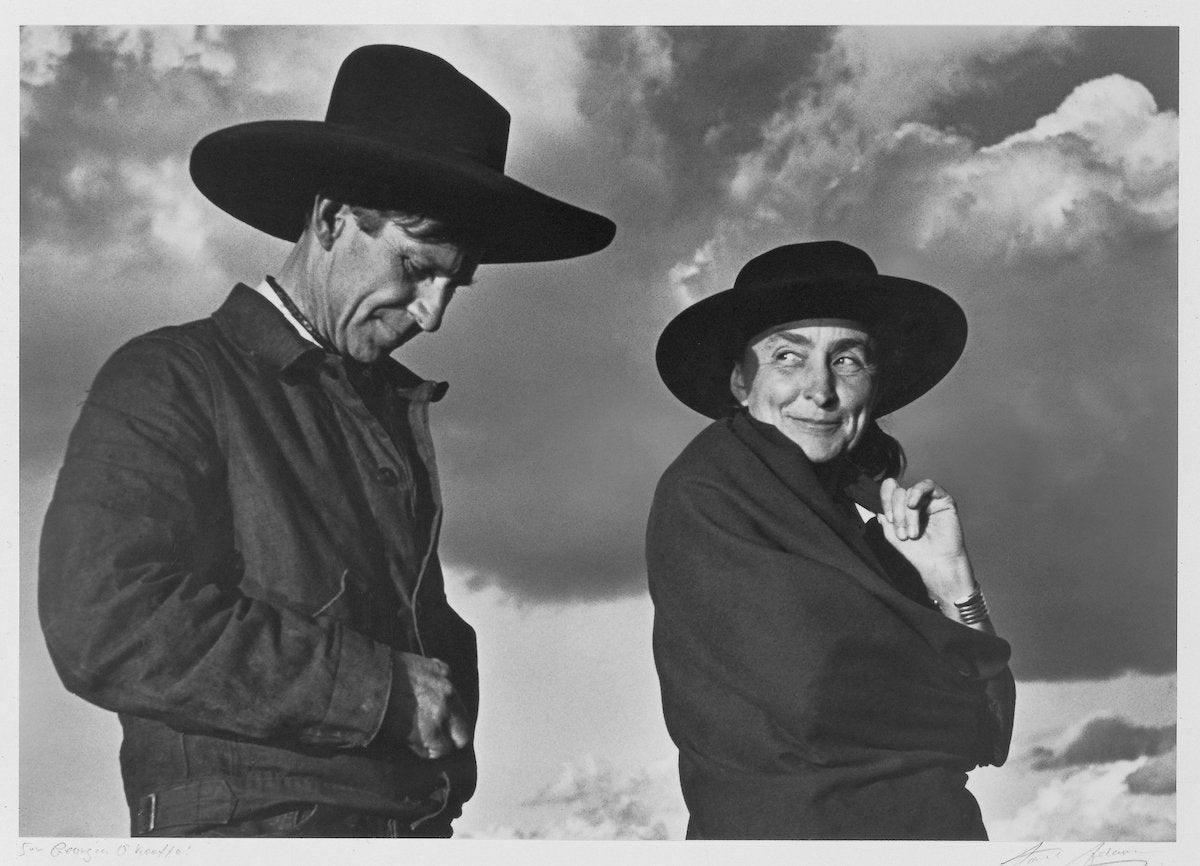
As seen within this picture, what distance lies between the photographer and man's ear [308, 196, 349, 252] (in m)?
4.12

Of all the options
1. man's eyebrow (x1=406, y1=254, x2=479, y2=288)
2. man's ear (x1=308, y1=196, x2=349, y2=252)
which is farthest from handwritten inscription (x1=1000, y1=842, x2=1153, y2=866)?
man's ear (x1=308, y1=196, x2=349, y2=252)

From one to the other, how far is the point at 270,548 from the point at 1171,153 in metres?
2.61

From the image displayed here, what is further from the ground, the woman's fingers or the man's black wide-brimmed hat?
the man's black wide-brimmed hat

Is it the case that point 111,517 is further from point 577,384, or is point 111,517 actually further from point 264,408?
point 577,384

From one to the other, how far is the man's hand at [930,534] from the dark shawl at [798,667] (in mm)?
76

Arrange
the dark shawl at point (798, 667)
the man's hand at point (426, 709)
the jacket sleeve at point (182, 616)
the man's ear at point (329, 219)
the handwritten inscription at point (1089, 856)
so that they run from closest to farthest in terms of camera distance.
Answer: the jacket sleeve at point (182, 616) → the man's hand at point (426, 709) → the dark shawl at point (798, 667) → the man's ear at point (329, 219) → the handwritten inscription at point (1089, 856)

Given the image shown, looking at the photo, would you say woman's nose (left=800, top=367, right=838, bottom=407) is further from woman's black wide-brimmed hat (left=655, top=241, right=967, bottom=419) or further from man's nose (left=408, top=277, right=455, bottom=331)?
man's nose (left=408, top=277, right=455, bottom=331)

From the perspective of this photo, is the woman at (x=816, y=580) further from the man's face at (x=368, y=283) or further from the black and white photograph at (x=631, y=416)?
the man's face at (x=368, y=283)

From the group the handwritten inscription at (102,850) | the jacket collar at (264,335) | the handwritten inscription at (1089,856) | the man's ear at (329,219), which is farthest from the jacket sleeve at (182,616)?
the handwritten inscription at (1089,856)

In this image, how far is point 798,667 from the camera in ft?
13.3

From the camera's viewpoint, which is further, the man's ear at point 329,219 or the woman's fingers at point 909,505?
the woman's fingers at point 909,505

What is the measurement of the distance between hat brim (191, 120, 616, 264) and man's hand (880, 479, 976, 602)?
1047 millimetres

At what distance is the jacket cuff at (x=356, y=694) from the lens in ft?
12.5

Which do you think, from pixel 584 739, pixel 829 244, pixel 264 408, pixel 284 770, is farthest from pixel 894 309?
pixel 284 770
